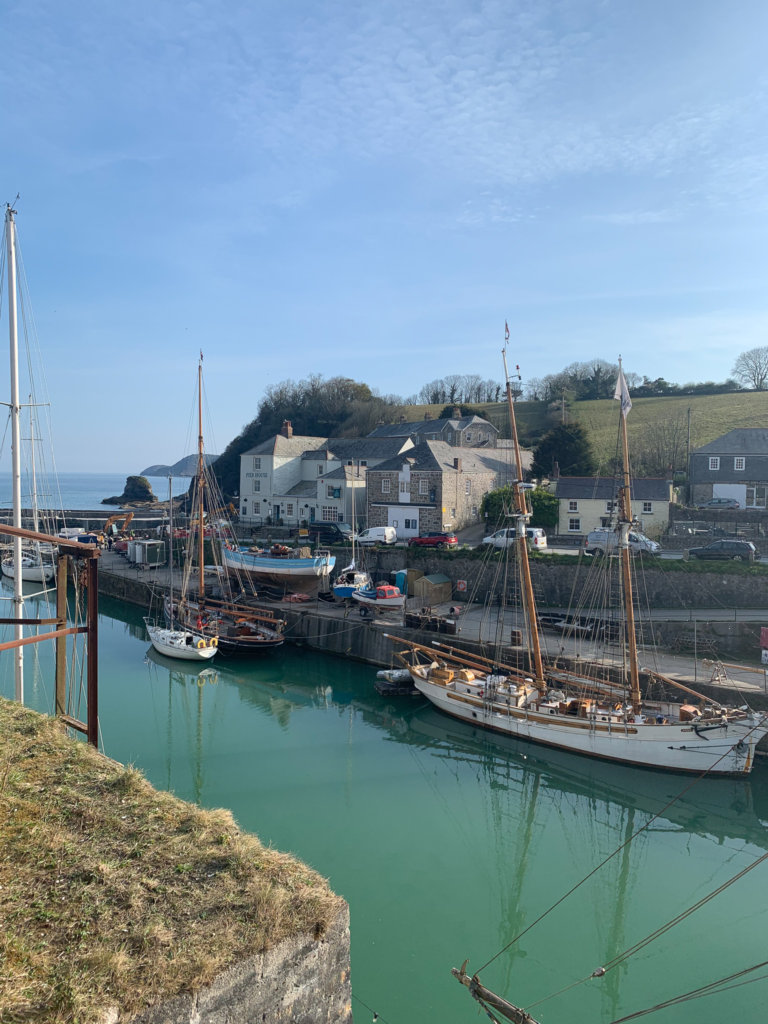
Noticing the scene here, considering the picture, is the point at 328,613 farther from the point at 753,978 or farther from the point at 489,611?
the point at 753,978

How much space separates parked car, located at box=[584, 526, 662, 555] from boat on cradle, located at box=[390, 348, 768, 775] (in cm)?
693

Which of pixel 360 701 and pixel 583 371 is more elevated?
pixel 583 371

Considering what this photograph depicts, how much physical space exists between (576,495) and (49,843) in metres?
34.4

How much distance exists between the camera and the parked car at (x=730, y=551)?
2811 cm

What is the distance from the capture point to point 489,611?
28.7 m

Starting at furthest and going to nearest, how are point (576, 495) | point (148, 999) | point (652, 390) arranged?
point (652, 390) < point (576, 495) < point (148, 999)

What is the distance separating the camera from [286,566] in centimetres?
3288

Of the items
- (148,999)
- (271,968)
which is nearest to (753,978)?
(271,968)

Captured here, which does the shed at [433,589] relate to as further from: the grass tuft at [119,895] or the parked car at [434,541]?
the grass tuft at [119,895]

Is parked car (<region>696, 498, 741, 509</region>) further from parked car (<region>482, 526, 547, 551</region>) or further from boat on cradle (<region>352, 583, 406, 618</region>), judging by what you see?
boat on cradle (<region>352, 583, 406, 618</region>)

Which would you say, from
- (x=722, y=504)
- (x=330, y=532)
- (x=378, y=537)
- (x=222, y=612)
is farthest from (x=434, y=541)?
(x=722, y=504)

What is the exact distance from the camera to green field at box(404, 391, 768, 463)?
2345 inches

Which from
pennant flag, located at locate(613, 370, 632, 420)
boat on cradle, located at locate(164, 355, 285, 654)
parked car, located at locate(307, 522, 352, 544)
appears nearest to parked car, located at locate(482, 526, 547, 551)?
parked car, located at locate(307, 522, 352, 544)

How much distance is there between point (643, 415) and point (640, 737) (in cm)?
5705
